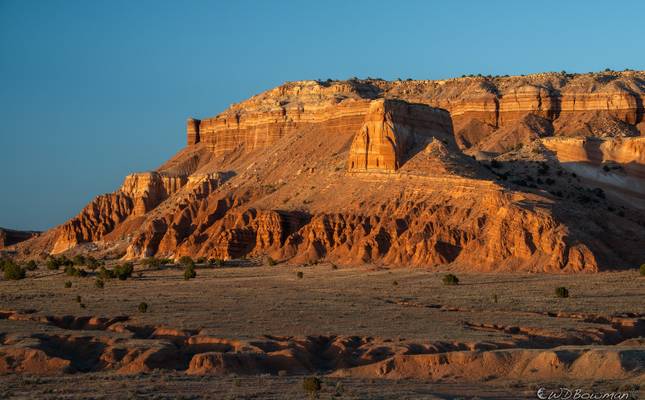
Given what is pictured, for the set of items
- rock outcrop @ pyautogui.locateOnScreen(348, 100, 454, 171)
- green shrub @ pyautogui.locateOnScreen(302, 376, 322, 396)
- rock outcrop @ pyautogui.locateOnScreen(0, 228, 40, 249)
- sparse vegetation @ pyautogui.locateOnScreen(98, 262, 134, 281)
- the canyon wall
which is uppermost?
the canyon wall

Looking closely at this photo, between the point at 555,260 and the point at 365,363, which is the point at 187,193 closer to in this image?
the point at 555,260

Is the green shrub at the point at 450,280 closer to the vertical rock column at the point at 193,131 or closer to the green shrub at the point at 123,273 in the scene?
the green shrub at the point at 123,273

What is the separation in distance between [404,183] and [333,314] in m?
29.7

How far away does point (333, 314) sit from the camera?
137 ft

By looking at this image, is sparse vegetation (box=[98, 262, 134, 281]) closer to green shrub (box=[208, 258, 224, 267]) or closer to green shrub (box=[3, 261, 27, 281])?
green shrub (box=[208, 258, 224, 267])

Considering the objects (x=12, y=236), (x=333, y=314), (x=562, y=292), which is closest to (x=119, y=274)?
(x=333, y=314)

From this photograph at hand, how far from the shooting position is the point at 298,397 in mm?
25250

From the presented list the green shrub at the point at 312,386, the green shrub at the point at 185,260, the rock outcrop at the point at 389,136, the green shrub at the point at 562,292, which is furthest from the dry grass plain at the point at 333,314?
the rock outcrop at the point at 389,136

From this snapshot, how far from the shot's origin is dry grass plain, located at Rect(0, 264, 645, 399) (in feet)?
87.7

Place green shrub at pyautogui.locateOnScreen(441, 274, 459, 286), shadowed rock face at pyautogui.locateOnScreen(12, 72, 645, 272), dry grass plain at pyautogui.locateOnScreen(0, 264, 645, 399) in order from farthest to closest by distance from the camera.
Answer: shadowed rock face at pyautogui.locateOnScreen(12, 72, 645, 272), green shrub at pyautogui.locateOnScreen(441, 274, 459, 286), dry grass plain at pyautogui.locateOnScreen(0, 264, 645, 399)

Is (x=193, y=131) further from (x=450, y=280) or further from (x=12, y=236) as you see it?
(x=450, y=280)

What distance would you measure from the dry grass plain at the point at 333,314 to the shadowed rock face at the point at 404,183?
3.64m

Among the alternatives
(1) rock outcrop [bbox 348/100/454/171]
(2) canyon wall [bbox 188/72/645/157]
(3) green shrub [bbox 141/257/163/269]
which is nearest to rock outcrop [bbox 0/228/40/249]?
(2) canyon wall [bbox 188/72/645/157]

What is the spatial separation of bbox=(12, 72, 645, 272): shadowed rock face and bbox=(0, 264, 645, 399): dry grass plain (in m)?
3.64
